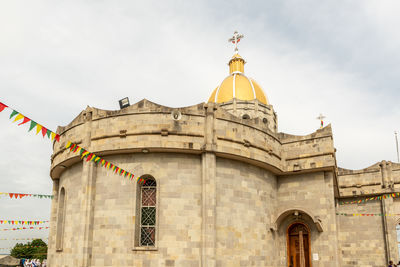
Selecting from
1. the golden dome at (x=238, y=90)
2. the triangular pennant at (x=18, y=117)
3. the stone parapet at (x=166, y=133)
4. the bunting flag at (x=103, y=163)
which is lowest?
the bunting flag at (x=103, y=163)

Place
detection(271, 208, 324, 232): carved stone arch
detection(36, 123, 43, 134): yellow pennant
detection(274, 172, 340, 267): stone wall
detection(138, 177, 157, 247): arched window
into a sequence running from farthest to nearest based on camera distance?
detection(271, 208, 324, 232): carved stone arch → detection(274, 172, 340, 267): stone wall → detection(138, 177, 157, 247): arched window → detection(36, 123, 43, 134): yellow pennant

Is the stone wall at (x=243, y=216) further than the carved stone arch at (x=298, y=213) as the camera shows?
No

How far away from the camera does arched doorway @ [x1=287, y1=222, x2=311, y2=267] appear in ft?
66.6

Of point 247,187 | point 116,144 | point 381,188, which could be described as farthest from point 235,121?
point 381,188

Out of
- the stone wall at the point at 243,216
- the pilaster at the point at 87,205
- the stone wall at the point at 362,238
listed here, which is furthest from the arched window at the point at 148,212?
the stone wall at the point at 362,238

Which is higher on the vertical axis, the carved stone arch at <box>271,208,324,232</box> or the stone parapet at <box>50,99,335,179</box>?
the stone parapet at <box>50,99,335,179</box>

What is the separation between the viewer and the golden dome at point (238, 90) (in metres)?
40.7

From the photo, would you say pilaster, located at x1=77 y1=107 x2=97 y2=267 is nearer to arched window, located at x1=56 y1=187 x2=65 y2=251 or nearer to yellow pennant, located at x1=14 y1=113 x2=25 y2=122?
arched window, located at x1=56 y1=187 x2=65 y2=251

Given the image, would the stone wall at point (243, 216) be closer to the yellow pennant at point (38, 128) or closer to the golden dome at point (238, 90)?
the yellow pennant at point (38, 128)

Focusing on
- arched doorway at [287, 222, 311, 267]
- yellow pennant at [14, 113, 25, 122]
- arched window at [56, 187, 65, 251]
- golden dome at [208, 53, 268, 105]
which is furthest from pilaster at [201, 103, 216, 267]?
golden dome at [208, 53, 268, 105]

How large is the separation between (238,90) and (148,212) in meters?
26.2

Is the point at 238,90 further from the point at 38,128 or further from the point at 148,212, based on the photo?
the point at 38,128

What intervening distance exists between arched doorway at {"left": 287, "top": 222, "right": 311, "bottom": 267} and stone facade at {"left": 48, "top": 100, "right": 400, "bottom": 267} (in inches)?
12.6

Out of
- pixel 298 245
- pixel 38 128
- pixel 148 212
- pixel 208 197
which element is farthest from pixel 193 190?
pixel 298 245
